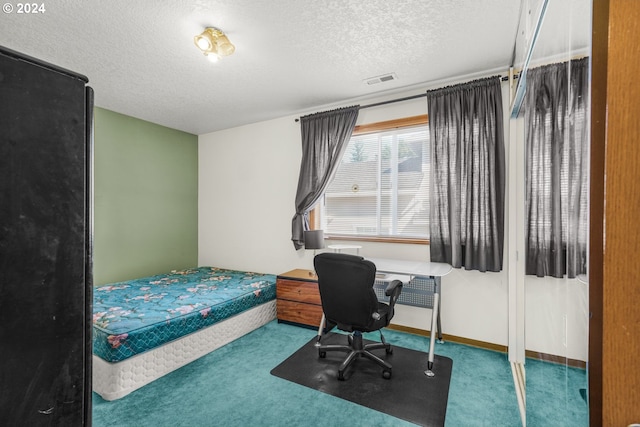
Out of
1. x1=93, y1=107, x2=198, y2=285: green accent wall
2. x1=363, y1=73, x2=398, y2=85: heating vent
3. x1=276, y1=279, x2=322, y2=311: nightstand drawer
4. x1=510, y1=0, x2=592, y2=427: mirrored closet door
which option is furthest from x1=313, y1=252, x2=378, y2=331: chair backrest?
x1=93, y1=107, x2=198, y2=285: green accent wall

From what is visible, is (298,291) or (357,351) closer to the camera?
(357,351)

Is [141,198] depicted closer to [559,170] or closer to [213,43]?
[213,43]

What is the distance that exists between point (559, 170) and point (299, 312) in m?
2.82

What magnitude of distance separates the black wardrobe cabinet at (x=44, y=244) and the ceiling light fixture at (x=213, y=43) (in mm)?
1676

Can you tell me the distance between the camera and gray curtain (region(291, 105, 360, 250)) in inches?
132

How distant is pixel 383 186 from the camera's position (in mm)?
3289

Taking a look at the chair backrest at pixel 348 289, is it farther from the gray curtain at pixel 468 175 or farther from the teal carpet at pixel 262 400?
the gray curtain at pixel 468 175

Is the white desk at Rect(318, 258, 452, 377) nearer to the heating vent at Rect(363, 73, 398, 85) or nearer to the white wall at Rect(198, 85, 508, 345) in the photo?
the white wall at Rect(198, 85, 508, 345)

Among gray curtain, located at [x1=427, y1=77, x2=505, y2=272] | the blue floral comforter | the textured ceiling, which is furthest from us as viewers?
gray curtain, located at [x1=427, y1=77, x2=505, y2=272]

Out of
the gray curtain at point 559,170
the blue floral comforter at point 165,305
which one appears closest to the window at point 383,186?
the blue floral comforter at point 165,305

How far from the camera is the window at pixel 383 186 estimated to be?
10.1ft

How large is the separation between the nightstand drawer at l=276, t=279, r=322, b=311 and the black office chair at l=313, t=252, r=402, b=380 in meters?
0.84

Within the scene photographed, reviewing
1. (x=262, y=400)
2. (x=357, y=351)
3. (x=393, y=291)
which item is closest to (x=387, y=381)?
(x=357, y=351)

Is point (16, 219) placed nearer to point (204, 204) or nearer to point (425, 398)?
point (425, 398)
